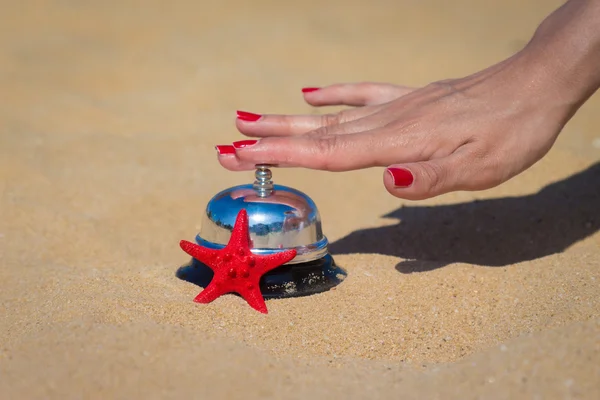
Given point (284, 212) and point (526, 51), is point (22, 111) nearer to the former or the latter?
point (284, 212)

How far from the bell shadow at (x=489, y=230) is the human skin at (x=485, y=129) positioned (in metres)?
0.55

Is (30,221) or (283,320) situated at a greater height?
(30,221)

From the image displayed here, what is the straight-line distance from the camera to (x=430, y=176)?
9.61 ft

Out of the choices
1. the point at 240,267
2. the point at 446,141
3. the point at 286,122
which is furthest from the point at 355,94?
the point at 240,267

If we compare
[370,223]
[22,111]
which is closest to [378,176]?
[370,223]

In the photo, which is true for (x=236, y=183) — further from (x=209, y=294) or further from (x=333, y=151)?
(x=209, y=294)

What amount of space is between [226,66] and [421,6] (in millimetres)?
3081

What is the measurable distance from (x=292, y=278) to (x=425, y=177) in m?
0.68

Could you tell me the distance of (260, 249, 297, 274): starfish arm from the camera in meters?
2.85

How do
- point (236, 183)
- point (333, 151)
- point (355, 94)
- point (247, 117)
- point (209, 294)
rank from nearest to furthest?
point (209, 294), point (333, 151), point (247, 117), point (355, 94), point (236, 183)

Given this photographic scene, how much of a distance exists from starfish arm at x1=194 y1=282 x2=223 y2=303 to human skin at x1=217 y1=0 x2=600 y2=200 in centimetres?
55

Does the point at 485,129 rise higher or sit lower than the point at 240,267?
higher

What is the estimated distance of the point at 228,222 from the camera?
297 cm

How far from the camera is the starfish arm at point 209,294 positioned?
280cm
